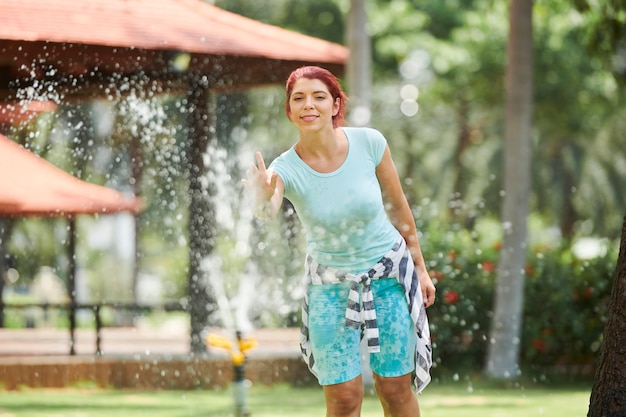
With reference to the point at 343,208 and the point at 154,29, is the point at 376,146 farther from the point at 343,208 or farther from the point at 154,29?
the point at 154,29

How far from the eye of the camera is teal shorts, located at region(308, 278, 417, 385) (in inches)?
169

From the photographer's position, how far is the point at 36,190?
14.5 meters

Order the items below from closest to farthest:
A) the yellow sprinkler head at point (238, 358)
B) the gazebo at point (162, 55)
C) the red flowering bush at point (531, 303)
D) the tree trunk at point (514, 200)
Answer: the yellow sprinkler head at point (238, 358), the gazebo at point (162, 55), the tree trunk at point (514, 200), the red flowering bush at point (531, 303)

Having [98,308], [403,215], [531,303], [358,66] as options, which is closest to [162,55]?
[358,66]

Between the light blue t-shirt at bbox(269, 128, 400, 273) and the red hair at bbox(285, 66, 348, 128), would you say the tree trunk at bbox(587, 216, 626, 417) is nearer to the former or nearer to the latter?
the light blue t-shirt at bbox(269, 128, 400, 273)

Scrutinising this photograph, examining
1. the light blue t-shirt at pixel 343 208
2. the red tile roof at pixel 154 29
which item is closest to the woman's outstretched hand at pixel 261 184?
the light blue t-shirt at pixel 343 208

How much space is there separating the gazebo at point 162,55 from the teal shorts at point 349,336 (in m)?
5.58

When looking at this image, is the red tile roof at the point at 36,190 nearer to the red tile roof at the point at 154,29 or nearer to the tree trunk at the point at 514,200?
the red tile roof at the point at 154,29

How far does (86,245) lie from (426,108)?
1518 cm

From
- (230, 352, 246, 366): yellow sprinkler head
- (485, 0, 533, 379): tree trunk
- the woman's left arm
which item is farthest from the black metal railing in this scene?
the woman's left arm

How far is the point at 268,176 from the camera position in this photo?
411 cm

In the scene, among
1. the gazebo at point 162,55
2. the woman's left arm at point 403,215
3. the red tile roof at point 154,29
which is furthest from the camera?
the gazebo at point 162,55

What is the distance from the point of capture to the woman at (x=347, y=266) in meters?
4.27

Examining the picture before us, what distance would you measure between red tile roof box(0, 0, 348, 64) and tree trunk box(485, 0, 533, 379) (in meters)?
1.78
